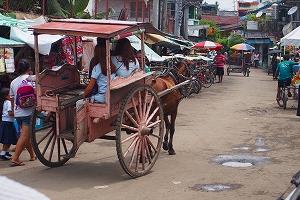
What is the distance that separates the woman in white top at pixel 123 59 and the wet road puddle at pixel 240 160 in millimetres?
2333

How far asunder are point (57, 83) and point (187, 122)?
5.93 meters

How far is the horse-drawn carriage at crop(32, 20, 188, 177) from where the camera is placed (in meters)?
7.14

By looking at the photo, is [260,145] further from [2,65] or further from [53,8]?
[53,8]

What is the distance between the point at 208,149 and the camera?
988 centimetres

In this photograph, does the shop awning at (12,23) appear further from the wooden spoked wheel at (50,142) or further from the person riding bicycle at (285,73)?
the person riding bicycle at (285,73)

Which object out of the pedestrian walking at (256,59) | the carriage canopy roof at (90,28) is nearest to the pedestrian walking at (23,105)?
the carriage canopy roof at (90,28)

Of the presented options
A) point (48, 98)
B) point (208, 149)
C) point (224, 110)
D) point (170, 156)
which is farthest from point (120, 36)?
point (224, 110)

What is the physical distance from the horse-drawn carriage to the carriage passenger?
144mm

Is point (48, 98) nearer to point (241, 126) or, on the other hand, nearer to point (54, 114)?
point (54, 114)

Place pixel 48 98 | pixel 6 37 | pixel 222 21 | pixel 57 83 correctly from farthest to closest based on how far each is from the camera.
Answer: pixel 222 21
pixel 6 37
pixel 57 83
pixel 48 98

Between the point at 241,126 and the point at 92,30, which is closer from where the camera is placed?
the point at 92,30

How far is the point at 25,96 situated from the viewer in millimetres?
8180

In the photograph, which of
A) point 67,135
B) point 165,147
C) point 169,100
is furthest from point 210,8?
point 67,135

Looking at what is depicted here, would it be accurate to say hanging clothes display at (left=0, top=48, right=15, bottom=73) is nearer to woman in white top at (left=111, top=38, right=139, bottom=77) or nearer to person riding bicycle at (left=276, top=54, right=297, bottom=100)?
woman in white top at (left=111, top=38, right=139, bottom=77)
